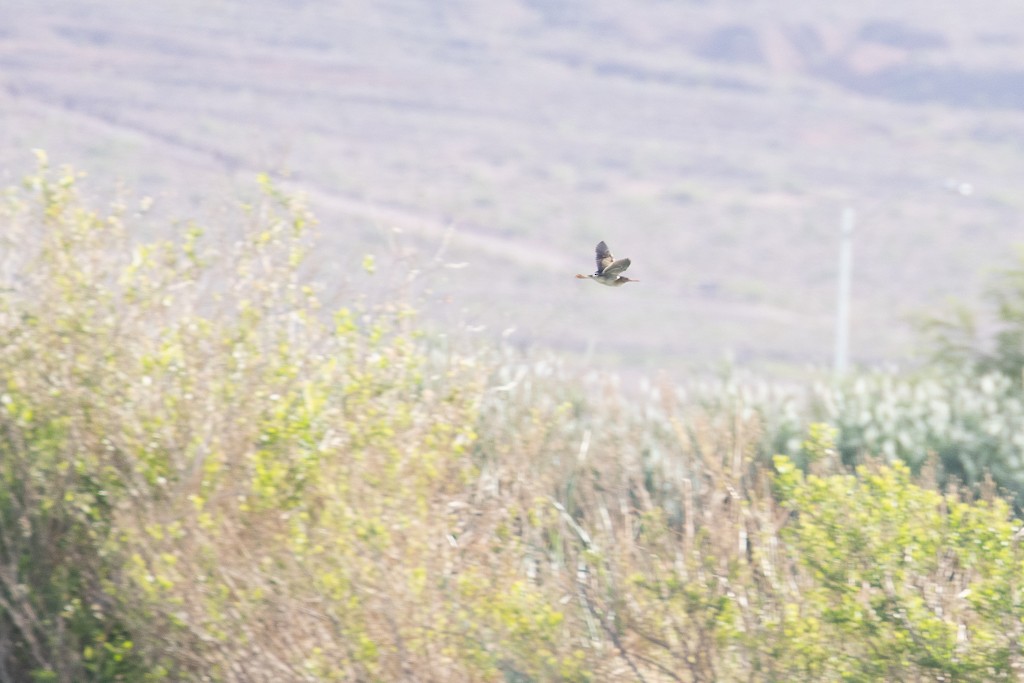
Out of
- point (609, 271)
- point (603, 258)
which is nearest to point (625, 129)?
point (603, 258)

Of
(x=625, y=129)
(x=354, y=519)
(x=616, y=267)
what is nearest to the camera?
(x=616, y=267)

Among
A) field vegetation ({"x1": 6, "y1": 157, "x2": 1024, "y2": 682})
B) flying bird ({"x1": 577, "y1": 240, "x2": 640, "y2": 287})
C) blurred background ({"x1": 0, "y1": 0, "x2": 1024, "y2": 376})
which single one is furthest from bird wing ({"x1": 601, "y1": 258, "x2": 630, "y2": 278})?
blurred background ({"x1": 0, "y1": 0, "x2": 1024, "y2": 376})

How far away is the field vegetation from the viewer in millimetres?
6457

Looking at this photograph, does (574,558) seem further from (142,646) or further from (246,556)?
(142,646)

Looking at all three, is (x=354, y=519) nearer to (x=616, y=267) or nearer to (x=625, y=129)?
(x=616, y=267)

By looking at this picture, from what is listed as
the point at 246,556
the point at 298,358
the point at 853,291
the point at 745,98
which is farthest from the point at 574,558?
the point at 745,98

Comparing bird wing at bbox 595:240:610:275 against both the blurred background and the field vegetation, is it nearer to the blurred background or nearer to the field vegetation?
the field vegetation

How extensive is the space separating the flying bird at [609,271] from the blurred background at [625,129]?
51250 millimetres

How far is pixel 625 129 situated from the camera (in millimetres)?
124938

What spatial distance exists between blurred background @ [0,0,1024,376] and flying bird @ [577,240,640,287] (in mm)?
51250

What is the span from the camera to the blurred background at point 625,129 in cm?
8300

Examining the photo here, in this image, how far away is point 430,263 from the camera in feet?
28.8

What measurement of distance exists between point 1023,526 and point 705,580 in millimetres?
1351

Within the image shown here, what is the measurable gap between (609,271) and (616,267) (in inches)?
2.3
